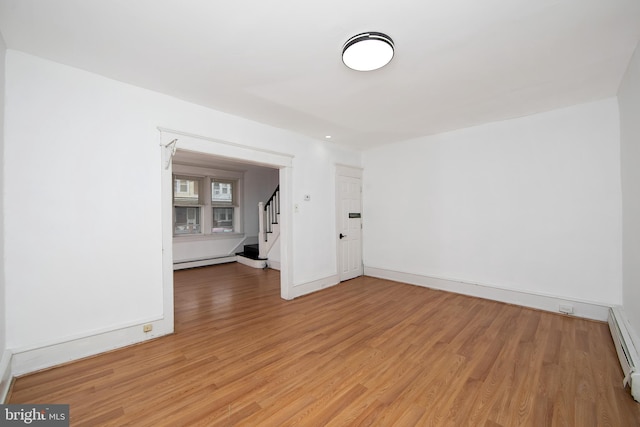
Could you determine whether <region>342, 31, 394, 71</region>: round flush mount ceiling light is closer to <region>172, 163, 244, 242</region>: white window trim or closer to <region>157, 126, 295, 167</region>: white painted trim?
<region>157, 126, 295, 167</region>: white painted trim

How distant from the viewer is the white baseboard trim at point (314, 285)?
4312 millimetres

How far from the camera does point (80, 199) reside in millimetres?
2486

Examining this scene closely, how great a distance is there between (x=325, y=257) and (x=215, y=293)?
214 centimetres

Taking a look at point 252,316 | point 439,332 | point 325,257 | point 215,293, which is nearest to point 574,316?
point 439,332

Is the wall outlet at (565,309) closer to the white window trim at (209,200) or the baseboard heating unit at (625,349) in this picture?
the baseboard heating unit at (625,349)

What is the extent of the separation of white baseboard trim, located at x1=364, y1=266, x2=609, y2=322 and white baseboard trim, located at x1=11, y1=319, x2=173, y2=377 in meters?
4.22

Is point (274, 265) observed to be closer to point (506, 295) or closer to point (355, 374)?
point (355, 374)

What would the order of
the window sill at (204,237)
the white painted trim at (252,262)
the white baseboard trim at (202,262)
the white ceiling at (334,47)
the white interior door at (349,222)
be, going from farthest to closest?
the white painted trim at (252,262), the window sill at (204,237), the white baseboard trim at (202,262), the white interior door at (349,222), the white ceiling at (334,47)

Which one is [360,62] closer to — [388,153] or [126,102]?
[126,102]

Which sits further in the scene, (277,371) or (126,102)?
(126,102)

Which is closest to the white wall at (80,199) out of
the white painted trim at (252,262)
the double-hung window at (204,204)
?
the white painted trim at (252,262)

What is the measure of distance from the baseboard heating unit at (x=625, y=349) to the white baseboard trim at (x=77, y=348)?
4.38 metres

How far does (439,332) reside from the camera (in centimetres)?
303

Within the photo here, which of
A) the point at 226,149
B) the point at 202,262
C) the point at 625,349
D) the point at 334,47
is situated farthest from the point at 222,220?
the point at 625,349
